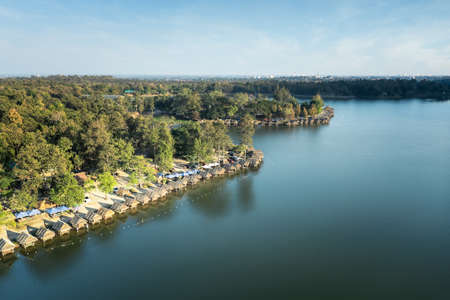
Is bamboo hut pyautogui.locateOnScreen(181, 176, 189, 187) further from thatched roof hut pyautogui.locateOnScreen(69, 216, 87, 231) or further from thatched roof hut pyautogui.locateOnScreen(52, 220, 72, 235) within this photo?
thatched roof hut pyautogui.locateOnScreen(52, 220, 72, 235)

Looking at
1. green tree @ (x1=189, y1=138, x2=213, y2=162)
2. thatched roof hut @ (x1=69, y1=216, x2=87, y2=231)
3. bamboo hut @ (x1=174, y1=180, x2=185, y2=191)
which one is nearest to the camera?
thatched roof hut @ (x1=69, y1=216, x2=87, y2=231)

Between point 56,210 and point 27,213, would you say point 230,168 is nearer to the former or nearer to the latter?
point 56,210

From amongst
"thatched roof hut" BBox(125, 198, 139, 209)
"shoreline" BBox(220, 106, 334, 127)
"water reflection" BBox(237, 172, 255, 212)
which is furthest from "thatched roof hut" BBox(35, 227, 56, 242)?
"shoreline" BBox(220, 106, 334, 127)

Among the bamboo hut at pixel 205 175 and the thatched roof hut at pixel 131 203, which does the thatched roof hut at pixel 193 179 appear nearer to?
the bamboo hut at pixel 205 175

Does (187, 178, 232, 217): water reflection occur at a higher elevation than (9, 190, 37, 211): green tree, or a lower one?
lower

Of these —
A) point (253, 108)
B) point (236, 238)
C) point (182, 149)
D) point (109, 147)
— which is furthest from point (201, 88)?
point (236, 238)

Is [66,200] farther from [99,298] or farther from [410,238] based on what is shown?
[410,238]

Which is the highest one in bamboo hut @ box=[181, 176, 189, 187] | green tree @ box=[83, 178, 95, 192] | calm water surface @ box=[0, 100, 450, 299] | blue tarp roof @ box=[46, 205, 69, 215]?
green tree @ box=[83, 178, 95, 192]

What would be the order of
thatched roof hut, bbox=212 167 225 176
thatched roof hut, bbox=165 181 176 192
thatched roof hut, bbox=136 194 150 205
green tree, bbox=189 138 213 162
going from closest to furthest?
thatched roof hut, bbox=136 194 150 205
thatched roof hut, bbox=165 181 176 192
thatched roof hut, bbox=212 167 225 176
green tree, bbox=189 138 213 162

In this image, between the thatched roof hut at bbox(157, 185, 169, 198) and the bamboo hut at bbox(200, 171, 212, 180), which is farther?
the bamboo hut at bbox(200, 171, 212, 180)
